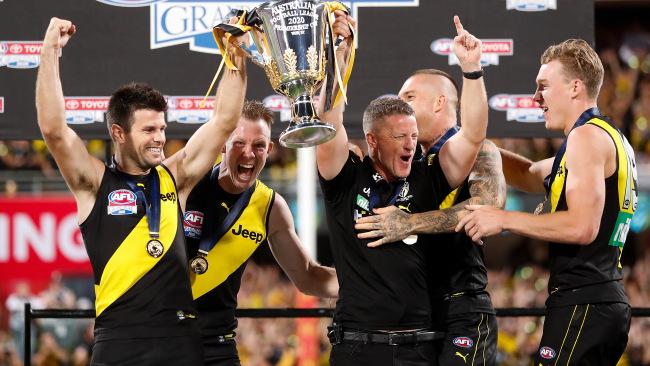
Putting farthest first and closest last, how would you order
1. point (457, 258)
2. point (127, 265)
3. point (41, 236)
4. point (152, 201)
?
point (41, 236) → point (457, 258) → point (152, 201) → point (127, 265)

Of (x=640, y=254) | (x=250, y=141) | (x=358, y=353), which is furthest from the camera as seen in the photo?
(x=640, y=254)

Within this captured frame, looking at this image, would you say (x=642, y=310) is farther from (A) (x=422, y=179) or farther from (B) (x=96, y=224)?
(B) (x=96, y=224)

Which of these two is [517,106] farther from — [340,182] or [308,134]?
[308,134]

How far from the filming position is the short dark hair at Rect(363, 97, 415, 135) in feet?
13.6

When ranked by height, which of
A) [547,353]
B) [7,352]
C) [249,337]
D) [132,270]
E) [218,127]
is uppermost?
[218,127]

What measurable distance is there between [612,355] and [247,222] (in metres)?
1.82

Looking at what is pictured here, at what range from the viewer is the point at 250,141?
15.0ft

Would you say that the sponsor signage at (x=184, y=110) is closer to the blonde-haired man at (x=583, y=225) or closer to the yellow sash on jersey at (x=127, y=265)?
the yellow sash on jersey at (x=127, y=265)

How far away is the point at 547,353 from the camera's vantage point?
12.8 feet

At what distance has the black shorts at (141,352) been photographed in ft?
12.5

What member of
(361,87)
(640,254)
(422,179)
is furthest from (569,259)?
(640,254)

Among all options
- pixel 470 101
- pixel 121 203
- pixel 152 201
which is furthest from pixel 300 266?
pixel 470 101

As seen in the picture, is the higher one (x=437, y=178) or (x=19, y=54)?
(x=19, y=54)

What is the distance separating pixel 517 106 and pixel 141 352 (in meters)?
2.55
